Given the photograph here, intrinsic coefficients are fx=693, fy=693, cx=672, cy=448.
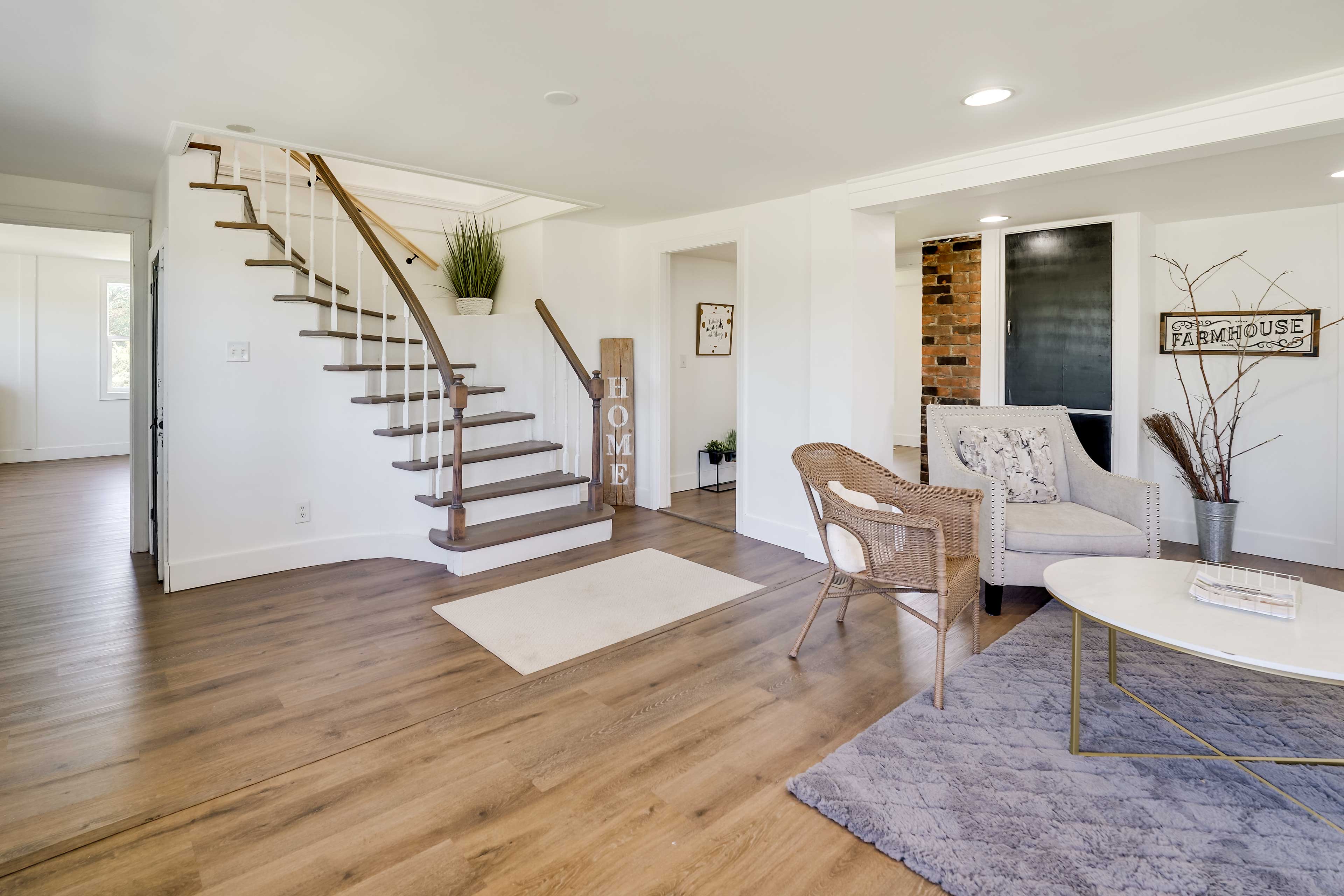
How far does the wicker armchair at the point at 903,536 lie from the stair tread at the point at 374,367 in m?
2.34

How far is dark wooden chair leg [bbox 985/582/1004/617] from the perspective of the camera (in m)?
3.27

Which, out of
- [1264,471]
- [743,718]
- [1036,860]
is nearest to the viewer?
[1036,860]

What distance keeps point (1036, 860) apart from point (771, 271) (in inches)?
140

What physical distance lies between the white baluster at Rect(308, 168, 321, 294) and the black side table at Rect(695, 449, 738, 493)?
11.1ft

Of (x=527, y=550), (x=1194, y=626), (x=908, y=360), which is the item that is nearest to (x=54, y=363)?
(x=527, y=550)

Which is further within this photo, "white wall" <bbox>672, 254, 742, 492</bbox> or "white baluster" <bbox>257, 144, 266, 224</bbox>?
"white wall" <bbox>672, 254, 742, 492</bbox>

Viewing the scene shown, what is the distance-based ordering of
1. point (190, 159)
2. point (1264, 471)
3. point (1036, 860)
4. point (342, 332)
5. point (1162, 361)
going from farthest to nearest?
point (1162, 361) < point (1264, 471) < point (342, 332) < point (190, 159) < point (1036, 860)

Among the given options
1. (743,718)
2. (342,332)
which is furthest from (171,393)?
(743,718)

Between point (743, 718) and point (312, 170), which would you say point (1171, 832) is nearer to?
point (743, 718)

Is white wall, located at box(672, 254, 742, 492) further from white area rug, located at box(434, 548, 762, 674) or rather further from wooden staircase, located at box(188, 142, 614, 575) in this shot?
white area rug, located at box(434, 548, 762, 674)

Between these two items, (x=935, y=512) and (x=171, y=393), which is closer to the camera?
(x=935, y=512)

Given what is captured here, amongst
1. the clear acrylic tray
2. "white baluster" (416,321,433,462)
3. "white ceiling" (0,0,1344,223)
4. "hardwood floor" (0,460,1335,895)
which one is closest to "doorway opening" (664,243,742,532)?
"white baluster" (416,321,433,462)

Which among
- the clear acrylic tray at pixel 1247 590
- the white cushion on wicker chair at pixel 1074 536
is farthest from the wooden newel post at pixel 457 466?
the clear acrylic tray at pixel 1247 590

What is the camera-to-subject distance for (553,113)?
2891mm
